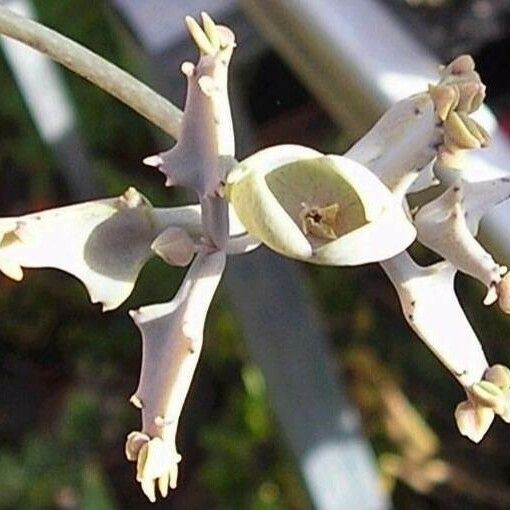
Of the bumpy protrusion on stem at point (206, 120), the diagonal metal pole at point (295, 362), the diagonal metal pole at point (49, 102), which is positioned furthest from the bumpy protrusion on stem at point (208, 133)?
the diagonal metal pole at point (49, 102)

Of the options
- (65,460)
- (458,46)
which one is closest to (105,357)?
(65,460)

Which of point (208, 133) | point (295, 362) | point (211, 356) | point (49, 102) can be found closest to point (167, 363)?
point (208, 133)

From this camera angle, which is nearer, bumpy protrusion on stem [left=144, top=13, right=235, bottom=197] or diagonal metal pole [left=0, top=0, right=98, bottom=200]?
bumpy protrusion on stem [left=144, top=13, right=235, bottom=197]

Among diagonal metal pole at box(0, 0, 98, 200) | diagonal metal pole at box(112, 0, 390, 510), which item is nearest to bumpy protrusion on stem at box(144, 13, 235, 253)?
diagonal metal pole at box(112, 0, 390, 510)

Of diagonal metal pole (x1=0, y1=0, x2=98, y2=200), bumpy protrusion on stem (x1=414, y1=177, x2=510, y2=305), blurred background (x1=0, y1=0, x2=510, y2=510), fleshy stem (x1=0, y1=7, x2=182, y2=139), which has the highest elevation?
fleshy stem (x1=0, y1=7, x2=182, y2=139)

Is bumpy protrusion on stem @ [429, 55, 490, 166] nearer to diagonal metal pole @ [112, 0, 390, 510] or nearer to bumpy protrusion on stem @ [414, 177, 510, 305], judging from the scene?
bumpy protrusion on stem @ [414, 177, 510, 305]

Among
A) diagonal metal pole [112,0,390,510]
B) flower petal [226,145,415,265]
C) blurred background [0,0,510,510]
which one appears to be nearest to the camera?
flower petal [226,145,415,265]
